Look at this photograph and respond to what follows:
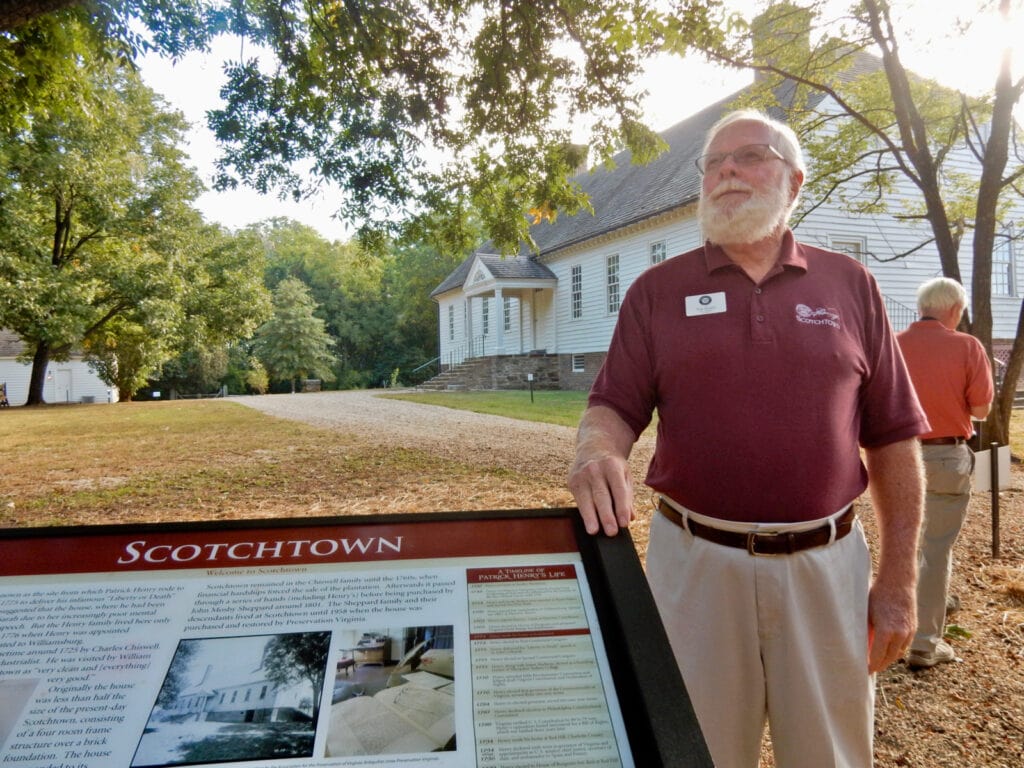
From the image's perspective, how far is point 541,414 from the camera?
14859mm

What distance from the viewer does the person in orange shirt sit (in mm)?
3918

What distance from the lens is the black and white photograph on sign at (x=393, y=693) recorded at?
1.03 m

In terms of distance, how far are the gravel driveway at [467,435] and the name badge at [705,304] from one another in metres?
6.55

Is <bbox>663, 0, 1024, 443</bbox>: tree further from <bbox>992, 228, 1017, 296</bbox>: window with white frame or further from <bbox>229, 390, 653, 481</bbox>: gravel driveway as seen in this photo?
<bbox>992, 228, 1017, 296</bbox>: window with white frame

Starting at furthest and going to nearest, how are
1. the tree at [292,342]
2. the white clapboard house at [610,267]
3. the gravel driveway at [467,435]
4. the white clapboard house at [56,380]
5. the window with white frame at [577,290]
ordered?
the tree at [292,342] < the white clapboard house at [56,380] < the window with white frame at [577,290] < the white clapboard house at [610,267] < the gravel driveway at [467,435]

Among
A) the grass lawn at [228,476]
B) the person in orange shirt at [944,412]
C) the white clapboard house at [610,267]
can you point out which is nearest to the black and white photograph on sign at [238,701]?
the person in orange shirt at [944,412]

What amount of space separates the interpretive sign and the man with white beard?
0.61 metres

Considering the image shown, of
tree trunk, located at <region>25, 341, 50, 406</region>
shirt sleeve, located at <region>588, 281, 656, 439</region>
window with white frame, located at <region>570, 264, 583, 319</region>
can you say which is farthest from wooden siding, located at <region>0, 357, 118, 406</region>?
shirt sleeve, located at <region>588, 281, 656, 439</region>

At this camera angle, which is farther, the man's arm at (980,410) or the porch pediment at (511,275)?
the porch pediment at (511,275)

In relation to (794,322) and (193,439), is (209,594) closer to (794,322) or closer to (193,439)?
(794,322)

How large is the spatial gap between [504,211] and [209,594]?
6.98 metres

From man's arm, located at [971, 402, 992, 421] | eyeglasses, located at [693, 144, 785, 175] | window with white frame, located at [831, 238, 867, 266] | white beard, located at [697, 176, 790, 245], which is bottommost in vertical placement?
man's arm, located at [971, 402, 992, 421]

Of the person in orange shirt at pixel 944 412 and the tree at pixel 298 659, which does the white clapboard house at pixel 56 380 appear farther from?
the tree at pixel 298 659

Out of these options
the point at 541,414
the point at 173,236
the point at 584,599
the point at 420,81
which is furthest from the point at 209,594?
the point at 173,236
